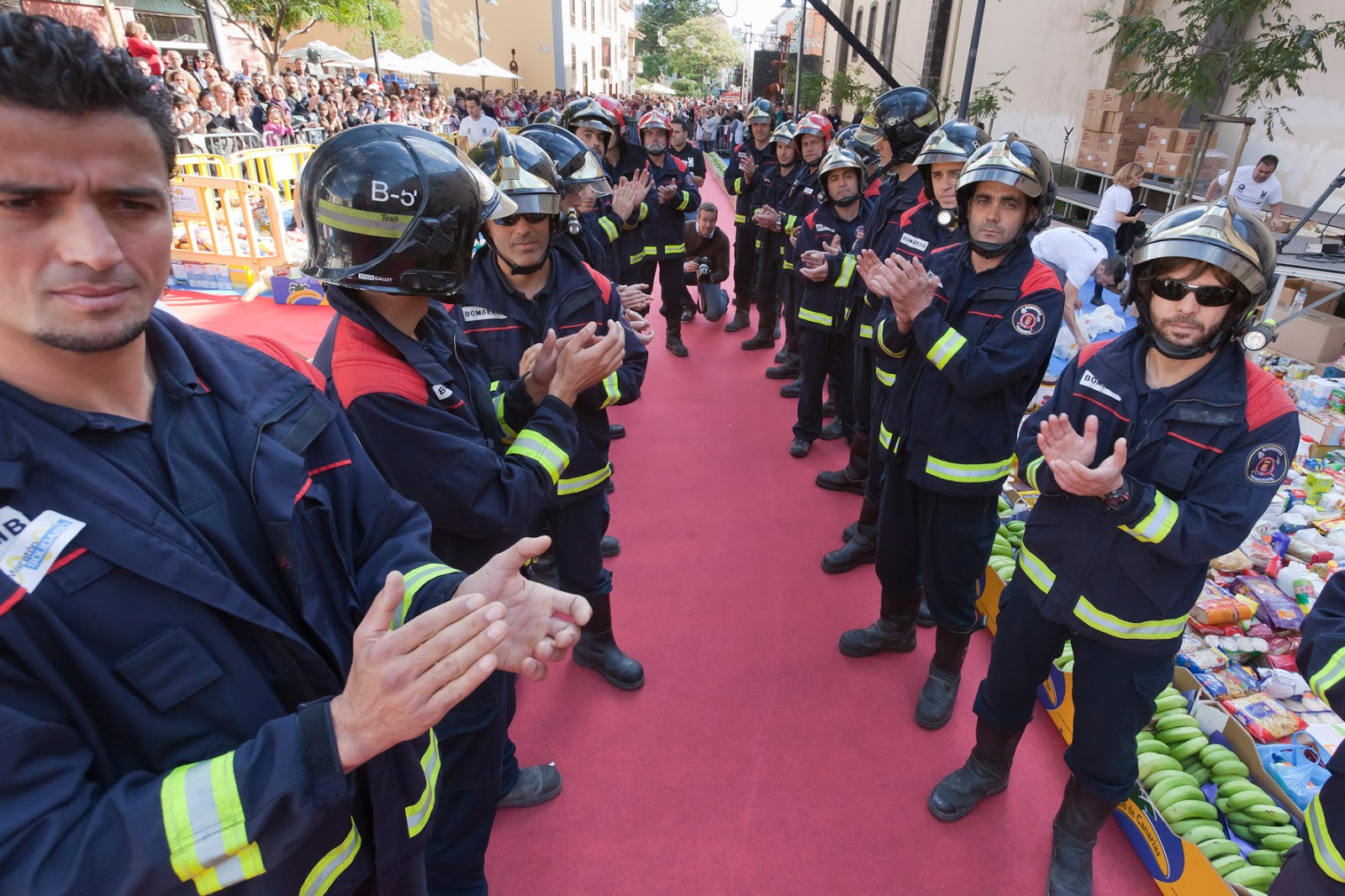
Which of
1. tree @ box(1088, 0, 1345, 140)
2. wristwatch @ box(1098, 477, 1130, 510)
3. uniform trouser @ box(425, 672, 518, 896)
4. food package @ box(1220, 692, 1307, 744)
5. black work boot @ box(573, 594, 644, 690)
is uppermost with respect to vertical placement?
tree @ box(1088, 0, 1345, 140)

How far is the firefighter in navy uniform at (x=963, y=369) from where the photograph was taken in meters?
2.77

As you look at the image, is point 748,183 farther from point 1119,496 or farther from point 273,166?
point 1119,496

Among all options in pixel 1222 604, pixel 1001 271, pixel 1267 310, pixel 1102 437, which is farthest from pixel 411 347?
pixel 1267 310

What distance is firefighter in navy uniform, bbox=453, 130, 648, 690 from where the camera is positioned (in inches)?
108

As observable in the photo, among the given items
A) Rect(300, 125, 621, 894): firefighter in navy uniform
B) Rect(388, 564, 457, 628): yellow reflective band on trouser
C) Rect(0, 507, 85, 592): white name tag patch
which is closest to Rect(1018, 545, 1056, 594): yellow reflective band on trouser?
Rect(300, 125, 621, 894): firefighter in navy uniform

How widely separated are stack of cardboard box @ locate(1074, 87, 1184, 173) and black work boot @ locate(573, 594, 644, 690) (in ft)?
44.6

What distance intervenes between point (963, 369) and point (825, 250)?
2.88m

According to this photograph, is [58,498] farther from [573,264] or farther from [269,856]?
[573,264]

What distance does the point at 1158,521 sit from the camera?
6.56 feet

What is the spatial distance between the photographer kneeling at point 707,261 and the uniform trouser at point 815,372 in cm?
237

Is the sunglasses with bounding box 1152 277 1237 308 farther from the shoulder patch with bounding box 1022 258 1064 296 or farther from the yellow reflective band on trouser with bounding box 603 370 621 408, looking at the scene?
the yellow reflective band on trouser with bounding box 603 370 621 408

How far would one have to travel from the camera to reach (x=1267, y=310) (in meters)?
6.94

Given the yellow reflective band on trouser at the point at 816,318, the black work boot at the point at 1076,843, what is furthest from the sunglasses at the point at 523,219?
the yellow reflective band on trouser at the point at 816,318

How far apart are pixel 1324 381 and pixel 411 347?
6.67 meters
